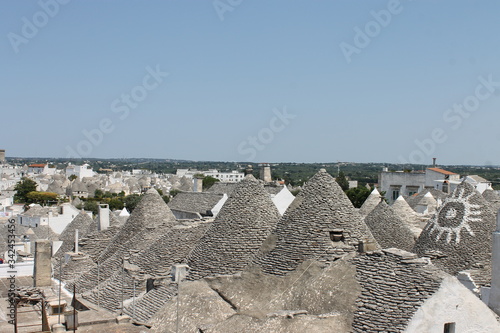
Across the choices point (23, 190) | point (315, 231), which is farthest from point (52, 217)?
point (23, 190)

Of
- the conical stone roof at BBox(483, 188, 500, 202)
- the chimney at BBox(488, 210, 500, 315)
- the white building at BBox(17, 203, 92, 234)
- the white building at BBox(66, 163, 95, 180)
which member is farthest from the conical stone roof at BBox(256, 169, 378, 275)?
the white building at BBox(66, 163, 95, 180)

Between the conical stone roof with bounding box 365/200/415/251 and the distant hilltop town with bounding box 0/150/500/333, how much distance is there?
0.05 meters

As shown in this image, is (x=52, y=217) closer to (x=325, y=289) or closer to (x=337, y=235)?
(x=337, y=235)

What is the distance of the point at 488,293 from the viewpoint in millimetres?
10828

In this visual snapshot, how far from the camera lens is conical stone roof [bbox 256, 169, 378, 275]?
10875mm

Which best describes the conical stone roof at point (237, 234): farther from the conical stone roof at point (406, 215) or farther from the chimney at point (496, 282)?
the conical stone roof at point (406, 215)

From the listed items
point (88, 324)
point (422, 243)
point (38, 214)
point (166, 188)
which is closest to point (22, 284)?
point (88, 324)

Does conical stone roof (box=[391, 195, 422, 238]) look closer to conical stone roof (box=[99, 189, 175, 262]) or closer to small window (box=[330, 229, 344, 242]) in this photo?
conical stone roof (box=[99, 189, 175, 262])

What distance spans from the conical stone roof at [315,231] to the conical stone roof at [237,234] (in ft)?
2.42

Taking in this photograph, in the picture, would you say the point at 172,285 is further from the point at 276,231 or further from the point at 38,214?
the point at 38,214

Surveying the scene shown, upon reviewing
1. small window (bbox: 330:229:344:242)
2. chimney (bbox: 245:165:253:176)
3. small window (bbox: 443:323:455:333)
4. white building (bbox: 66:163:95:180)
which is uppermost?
chimney (bbox: 245:165:253:176)

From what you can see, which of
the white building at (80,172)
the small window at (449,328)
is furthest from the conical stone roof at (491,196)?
the white building at (80,172)

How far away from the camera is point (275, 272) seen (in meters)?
11.1

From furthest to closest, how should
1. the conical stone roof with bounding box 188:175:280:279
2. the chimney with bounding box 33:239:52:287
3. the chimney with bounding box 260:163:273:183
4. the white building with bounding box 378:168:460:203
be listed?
the white building with bounding box 378:168:460:203 < the chimney with bounding box 260:163:273:183 < the chimney with bounding box 33:239:52:287 < the conical stone roof with bounding box 188:175:280:279
